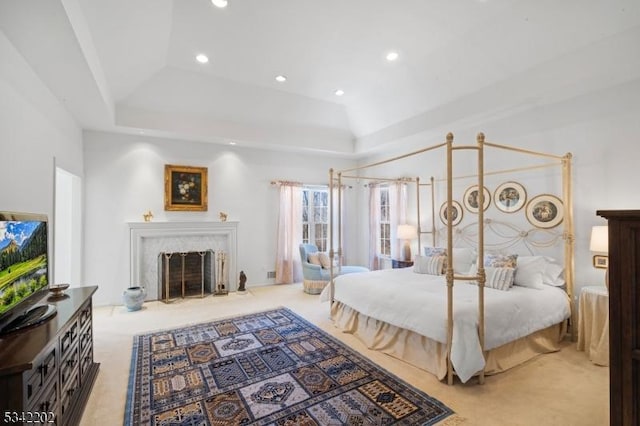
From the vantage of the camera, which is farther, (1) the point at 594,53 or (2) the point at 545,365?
(1) the point at 594,53

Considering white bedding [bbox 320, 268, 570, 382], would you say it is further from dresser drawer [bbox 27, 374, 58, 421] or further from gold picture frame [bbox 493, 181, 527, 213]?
dresser drawer [bbox 27, 374, 58, 421]

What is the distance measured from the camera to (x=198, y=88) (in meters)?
4.86

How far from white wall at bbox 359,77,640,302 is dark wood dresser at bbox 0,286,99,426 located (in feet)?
16.4

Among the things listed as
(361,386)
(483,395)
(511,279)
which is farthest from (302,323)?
(511,279)

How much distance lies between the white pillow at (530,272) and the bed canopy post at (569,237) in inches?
9.8

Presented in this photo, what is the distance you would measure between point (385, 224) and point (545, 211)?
3.07 m

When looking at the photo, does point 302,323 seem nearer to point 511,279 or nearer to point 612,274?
point 511,279

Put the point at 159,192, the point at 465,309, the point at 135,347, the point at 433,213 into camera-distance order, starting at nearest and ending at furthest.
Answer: the point at 465,309, the point at 135,347, the point at 433,213, the point at 159,192

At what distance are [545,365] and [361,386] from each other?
188 cm

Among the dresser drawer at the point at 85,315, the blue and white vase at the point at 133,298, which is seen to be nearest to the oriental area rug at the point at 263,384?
the dresser drawer at the point at 85,315

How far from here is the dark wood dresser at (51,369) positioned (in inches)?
55.6

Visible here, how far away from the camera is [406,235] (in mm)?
5598

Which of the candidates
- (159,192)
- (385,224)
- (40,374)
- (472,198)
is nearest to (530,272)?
(472,198)

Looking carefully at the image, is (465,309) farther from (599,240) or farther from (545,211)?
(545,211)
